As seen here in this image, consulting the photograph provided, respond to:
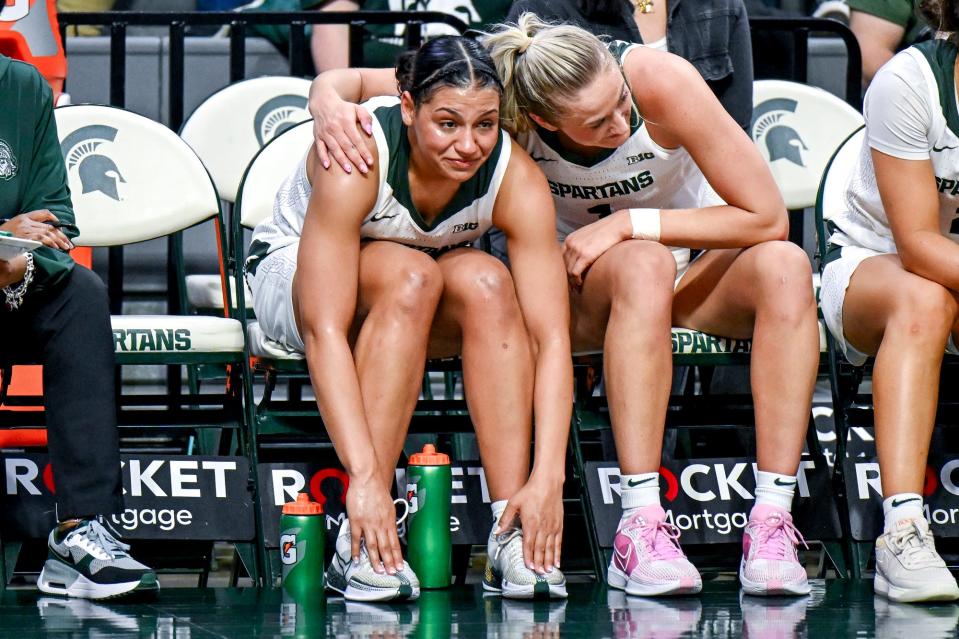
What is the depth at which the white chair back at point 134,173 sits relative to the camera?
3480mm

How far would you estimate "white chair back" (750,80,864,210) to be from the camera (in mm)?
3977

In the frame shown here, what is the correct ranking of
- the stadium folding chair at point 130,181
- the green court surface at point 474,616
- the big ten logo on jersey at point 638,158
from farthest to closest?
1. the stadium folding chair at point 130,181
2. the big ten logo on jersey at point 638,158
3. the green court surface at point 474,616

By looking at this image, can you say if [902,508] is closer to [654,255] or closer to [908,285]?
[908,285]

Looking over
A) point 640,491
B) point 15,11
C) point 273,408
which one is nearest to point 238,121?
point 15,11

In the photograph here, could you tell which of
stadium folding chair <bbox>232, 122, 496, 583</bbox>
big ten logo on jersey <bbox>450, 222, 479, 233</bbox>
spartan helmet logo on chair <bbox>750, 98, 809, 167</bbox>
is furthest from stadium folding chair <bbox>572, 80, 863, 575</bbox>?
big ten logo on jersey <bbox>450, 222, 479, 233</bbox>

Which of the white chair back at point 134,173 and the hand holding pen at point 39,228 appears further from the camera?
the white chair back at point 134,173

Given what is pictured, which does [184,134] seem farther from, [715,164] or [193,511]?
[715,164]

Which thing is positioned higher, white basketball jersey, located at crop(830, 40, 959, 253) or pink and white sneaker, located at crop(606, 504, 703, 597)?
white basketball jersey, located at crop(830, 40, 959, 253)

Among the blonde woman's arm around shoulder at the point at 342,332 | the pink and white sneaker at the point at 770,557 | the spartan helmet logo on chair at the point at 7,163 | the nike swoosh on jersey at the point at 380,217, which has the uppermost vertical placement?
the spartan helmet logo on chair at the point at 7,163

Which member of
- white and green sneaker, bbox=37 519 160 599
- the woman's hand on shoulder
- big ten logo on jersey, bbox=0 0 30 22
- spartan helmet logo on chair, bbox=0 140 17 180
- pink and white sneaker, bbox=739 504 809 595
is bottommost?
white and green sneaker, bbox=37 519 160 599

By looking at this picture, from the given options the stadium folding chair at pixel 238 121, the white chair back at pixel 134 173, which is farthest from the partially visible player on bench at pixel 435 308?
the stadium folding chair at pixel 238 121

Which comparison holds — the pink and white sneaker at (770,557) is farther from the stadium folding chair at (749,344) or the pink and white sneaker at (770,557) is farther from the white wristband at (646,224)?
the white wristband at (646,224)

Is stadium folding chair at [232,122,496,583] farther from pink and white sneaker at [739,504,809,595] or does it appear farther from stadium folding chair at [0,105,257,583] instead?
pink and white sneaker at [739,504,809,595]

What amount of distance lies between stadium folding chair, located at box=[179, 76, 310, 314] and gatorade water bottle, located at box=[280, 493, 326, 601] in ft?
4.51
